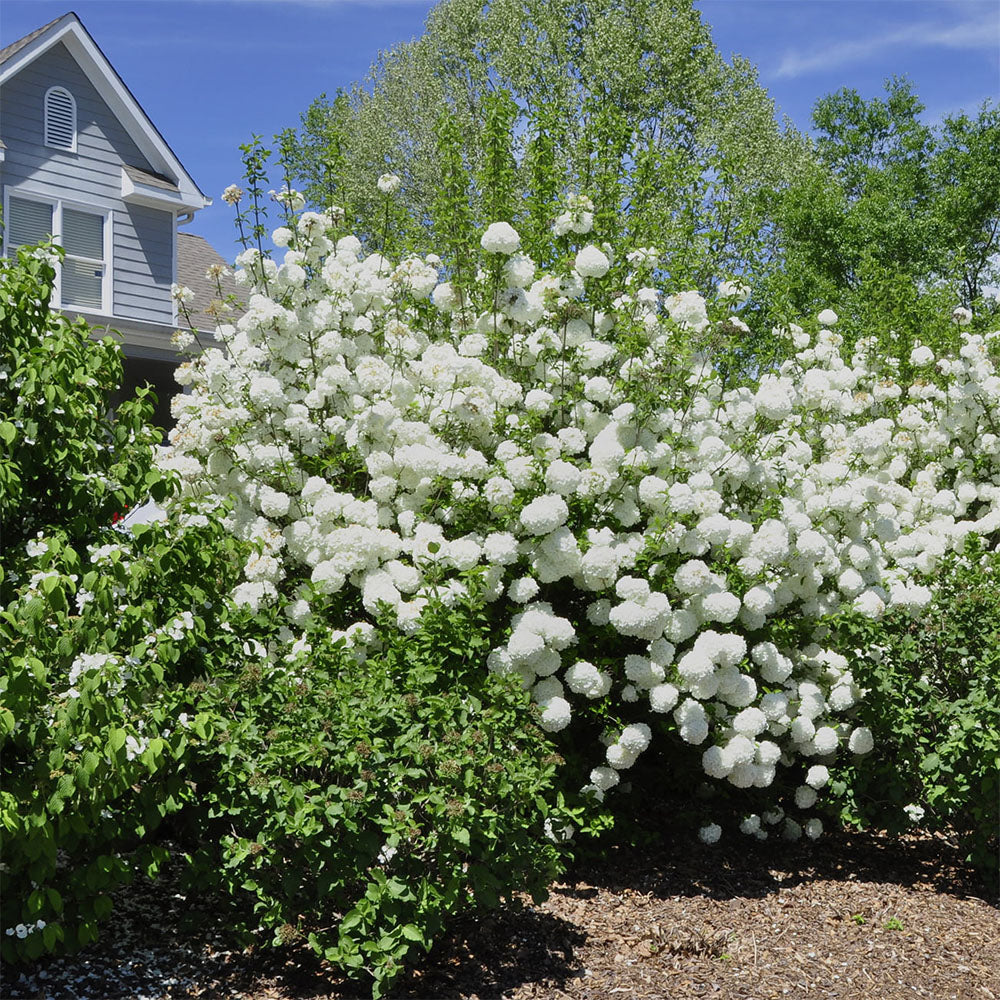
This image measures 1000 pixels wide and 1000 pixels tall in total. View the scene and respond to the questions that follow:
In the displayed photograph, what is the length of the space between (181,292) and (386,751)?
348 cm

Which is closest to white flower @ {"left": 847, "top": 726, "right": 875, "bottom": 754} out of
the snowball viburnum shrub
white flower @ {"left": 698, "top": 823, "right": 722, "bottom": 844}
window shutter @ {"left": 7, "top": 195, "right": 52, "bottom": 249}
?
the snowball viburnum shrub

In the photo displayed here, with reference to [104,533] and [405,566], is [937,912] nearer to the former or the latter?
[405,566]

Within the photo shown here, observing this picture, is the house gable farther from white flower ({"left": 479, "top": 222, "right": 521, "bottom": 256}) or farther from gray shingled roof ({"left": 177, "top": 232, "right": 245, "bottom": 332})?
white flower ({"left": 479, "top": 222, "right": 521, "bottom": 256})

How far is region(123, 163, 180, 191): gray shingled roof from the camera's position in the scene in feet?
47.3

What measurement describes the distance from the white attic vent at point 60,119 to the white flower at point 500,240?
10.8 meters

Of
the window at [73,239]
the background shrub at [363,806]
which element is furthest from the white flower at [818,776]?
the window at [73,239]

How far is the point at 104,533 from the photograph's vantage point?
426 centimetres

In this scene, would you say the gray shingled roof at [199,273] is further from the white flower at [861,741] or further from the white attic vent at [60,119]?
the white flower at [861,741]

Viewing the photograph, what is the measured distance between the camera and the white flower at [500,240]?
16.9 ft

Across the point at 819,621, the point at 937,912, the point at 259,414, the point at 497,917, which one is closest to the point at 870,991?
A: the point at 937,912

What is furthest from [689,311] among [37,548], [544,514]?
[37,548]

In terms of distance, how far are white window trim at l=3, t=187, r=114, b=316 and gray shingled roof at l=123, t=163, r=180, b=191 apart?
0.60 metres

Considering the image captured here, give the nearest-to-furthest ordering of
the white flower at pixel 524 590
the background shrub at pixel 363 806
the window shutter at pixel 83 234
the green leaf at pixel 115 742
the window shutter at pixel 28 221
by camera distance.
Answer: the green leaf at pixel 115 742 → the background shrub at pixel 363 806 → the white flower at pixel 524 590 → the window shutter at pixel 28 221 → the window shutter at pixel 83 234

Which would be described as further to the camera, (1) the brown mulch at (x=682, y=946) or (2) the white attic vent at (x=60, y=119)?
(2) the white attic vent at (x=60, y=119)
